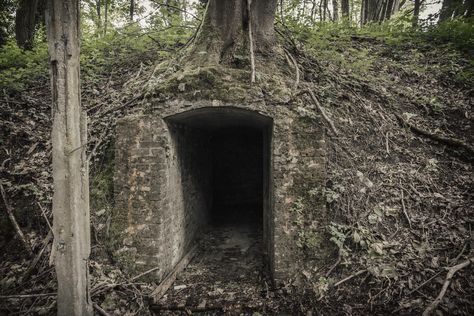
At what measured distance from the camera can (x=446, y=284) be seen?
9.93ft

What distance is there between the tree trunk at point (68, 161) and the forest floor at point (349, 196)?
30.9 inches

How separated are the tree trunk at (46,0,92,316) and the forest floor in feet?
2.58

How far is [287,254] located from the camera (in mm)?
3641

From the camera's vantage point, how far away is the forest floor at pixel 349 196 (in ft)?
10.9

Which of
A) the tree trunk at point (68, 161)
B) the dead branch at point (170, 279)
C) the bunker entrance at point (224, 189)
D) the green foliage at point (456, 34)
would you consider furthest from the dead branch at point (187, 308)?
the green foliage at point (456, 34)

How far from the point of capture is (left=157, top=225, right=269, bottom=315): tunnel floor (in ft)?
11.7

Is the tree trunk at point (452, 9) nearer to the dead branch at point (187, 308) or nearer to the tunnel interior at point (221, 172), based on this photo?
the tunnel interior at point (221, 172)

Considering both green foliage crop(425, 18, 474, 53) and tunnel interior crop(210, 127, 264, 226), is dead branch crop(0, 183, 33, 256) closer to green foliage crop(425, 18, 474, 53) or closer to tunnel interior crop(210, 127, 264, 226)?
tunnel interior crop(210, 127, 264, 226)

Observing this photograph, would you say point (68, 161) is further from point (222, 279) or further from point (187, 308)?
point (222, 279)

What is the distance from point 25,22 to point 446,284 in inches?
444

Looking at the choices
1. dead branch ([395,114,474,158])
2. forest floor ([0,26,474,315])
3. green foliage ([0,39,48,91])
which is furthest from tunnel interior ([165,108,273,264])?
green foliage ([0,39,48,91])

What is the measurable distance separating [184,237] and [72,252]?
2.50 m

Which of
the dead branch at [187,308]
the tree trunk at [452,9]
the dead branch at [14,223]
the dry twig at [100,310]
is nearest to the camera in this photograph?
the dry twig at [100,310]

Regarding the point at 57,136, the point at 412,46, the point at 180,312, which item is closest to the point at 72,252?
the point at 57,136
